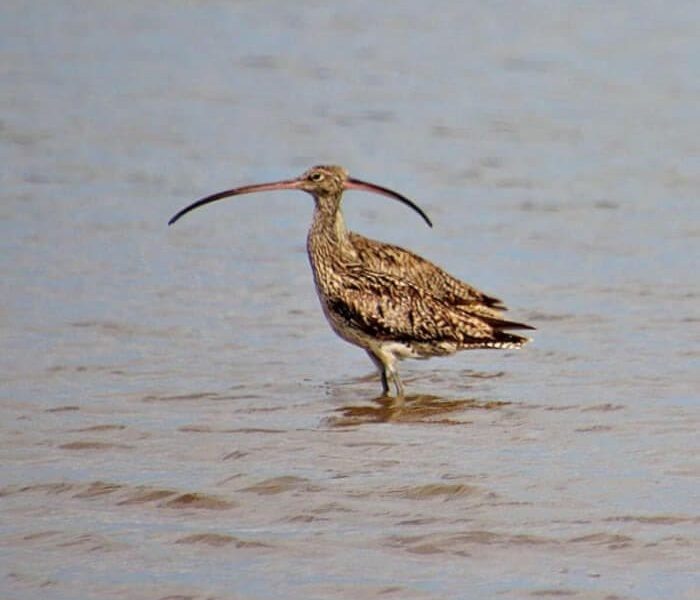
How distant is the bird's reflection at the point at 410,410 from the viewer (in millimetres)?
8906

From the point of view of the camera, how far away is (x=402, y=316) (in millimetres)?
9539

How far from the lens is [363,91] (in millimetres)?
16703

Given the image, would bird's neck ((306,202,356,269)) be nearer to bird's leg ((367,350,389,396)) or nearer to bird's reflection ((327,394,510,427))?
bird's leg ((367,350,389,396))

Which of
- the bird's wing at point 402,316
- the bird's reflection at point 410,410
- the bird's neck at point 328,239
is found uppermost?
the bird's neck at point 328,239

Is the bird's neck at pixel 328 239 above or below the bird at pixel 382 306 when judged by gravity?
above

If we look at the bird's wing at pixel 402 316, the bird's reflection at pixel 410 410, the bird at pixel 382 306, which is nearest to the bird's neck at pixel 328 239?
the bird at pixel 382 306

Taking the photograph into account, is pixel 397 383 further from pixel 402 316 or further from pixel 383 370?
pixel 402 316

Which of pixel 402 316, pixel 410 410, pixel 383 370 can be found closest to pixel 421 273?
pixel 402 316

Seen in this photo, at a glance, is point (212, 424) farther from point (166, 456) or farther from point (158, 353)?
point (158, 353)

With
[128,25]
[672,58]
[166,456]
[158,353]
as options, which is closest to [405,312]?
[158,353]

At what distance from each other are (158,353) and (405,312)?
1202 mm

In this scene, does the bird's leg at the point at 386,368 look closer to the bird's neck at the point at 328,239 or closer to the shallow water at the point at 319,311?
the shallow water at the point at 319,311

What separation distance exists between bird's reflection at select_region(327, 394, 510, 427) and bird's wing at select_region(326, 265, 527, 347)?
0.97 feet

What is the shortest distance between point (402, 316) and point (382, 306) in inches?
3.9
